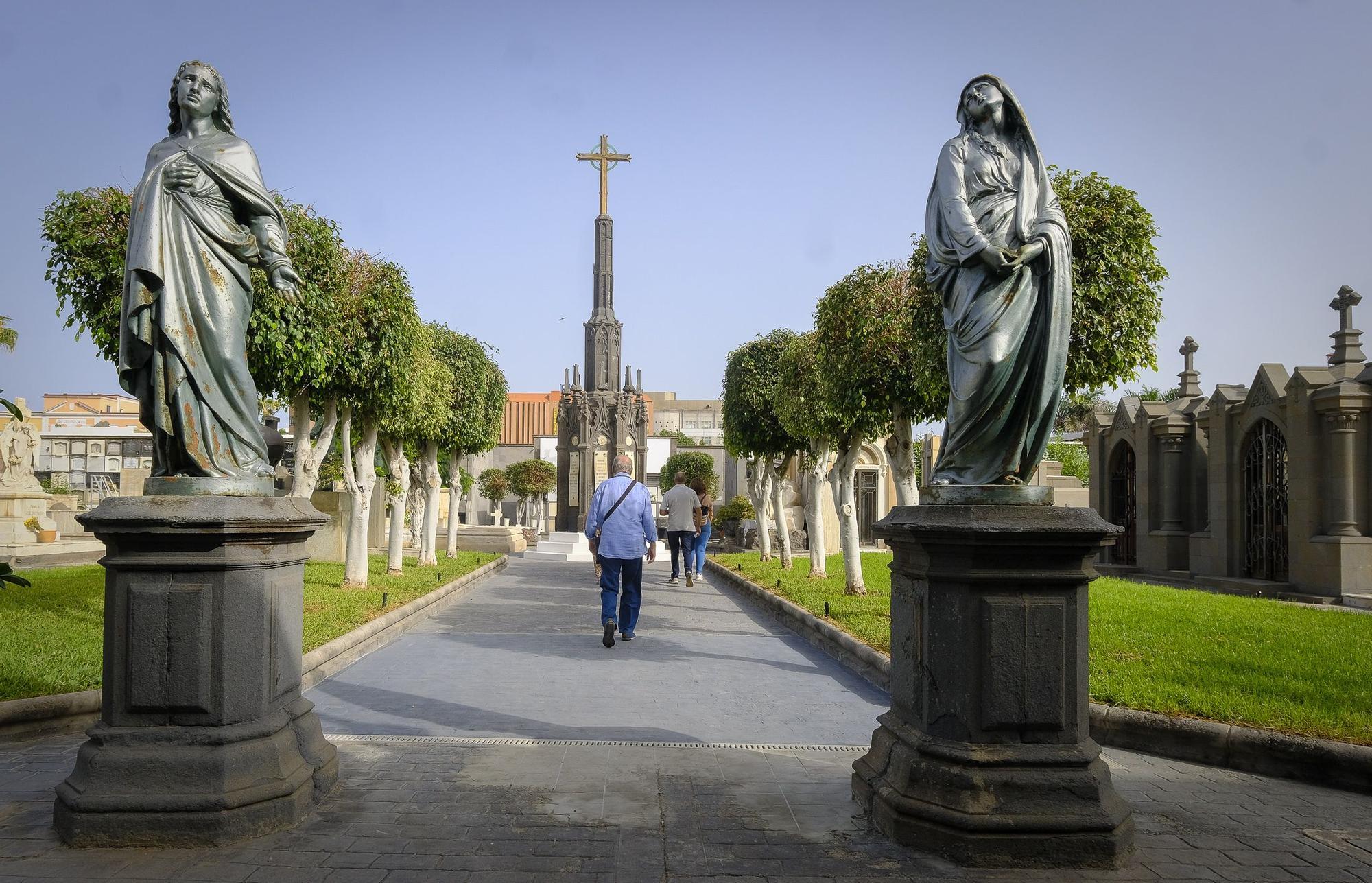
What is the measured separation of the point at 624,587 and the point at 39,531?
1868cm

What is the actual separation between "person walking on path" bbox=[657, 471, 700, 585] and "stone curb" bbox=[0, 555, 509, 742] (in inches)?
173

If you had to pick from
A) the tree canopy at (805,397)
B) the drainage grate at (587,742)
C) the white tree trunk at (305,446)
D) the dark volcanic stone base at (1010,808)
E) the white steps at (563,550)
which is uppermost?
the tree canopy at (805,397)

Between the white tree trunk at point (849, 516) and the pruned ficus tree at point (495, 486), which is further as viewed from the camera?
the pruned ficus tree at point (495, 486)

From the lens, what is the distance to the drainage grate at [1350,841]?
3943 millimetres

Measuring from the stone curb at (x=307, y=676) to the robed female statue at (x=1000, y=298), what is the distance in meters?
3.79

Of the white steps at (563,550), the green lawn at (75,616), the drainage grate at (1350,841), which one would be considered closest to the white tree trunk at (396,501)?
the green lawn at (75,616)

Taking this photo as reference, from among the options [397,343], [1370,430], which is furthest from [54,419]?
[1370,430]

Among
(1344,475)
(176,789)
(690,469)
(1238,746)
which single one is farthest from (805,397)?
(690,469)

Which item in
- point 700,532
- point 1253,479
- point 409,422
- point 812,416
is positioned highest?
point 812,416

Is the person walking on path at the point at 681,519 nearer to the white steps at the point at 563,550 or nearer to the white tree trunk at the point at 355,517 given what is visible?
the white tree trunk at the point at 355,517

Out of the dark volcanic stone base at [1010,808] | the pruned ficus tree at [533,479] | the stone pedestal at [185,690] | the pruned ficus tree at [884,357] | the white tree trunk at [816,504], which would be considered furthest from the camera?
the pruned ficus tree at [533,479]

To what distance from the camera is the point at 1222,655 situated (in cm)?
821

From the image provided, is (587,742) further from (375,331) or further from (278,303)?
(375,331)

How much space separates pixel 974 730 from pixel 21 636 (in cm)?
846
